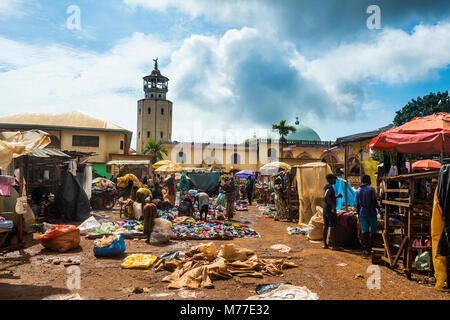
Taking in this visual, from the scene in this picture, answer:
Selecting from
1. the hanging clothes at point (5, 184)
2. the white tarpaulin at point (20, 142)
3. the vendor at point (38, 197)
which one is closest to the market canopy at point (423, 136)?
the white tarpaulin at point (20, 142)

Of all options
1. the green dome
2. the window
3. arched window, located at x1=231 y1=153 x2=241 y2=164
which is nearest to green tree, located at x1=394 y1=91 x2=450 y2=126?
the green dome

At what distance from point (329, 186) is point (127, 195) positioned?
404 inches

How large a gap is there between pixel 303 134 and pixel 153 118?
21079mm

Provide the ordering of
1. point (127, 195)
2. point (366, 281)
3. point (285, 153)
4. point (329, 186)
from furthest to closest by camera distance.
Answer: point (285, 153)
point (127, 195)
point (329, 186)
point (366, 281)

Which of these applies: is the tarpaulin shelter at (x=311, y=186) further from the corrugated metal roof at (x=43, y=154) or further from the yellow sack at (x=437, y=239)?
the corrugated metal roof at (x=43, y=154)

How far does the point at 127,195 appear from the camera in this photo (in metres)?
15.2

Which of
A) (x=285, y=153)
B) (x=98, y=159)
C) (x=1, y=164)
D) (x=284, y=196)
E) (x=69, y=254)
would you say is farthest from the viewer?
(x=285, y=153)

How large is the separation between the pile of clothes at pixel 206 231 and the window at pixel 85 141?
22.2 metres

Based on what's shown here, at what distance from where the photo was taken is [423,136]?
21.6 feet

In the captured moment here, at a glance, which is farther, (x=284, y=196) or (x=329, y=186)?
(x=284, y=196)

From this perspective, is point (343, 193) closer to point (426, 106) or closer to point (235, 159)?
point (235, 159)

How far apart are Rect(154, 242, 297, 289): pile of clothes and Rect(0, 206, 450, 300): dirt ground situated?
0.48 ft

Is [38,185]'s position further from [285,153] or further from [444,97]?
[444,97]
